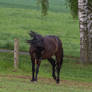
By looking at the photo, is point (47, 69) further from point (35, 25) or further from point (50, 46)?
point (35, 25)

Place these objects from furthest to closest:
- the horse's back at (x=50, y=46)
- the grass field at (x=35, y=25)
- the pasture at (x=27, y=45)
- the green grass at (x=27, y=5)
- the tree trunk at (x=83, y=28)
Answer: the green grass at (x=27, y=5)
the grass field at (x=35, y=25)
the tree trunk at (x=83, y=28)
the horse's back at (x=50, y=46)
the pasture at (x=27, y=45)

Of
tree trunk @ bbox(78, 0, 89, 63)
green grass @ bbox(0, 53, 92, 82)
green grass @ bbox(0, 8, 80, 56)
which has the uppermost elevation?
Answer: tree trunk @ bbox(78, 0, 89, 63)

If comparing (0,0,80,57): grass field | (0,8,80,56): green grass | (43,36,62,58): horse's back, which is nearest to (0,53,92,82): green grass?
(43,36,62,58): horse's back

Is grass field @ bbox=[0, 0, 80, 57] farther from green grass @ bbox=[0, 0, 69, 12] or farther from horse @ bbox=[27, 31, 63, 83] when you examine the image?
horse @ bbox=[27, 31, 63, 83]

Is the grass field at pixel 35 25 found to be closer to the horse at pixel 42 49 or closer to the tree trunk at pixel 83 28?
the tree trunk at pixel 83 28

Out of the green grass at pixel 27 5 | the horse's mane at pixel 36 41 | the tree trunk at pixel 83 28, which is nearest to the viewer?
the horse's mane at pixel 36 41

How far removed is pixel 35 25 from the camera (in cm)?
4719

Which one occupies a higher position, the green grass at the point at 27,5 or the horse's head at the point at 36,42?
the horse's head at the point at 36,42

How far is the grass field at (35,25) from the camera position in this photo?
36.6m

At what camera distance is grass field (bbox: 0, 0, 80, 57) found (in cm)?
3659

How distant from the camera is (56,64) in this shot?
16.9m

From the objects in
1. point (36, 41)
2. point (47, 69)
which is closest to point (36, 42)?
point (36, 41)

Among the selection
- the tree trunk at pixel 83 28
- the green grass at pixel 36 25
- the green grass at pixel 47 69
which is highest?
the tree trunk at pixel 83 28

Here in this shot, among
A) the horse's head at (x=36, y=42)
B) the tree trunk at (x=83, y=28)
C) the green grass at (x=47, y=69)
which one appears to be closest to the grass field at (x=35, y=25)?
the tree trunk at (x=83, y=28)
